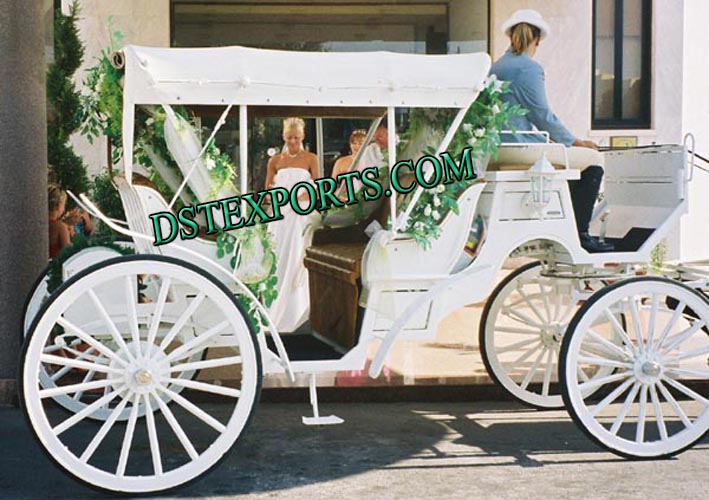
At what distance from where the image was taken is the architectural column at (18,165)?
682 cm

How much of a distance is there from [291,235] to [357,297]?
1.34m

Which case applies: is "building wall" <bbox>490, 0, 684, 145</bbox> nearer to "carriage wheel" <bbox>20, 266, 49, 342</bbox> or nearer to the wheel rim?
the wheel rim

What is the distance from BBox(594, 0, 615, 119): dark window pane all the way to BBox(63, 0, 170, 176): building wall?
16.4 ft

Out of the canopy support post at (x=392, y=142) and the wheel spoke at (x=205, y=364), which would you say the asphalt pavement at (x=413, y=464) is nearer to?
the wheel spoke at (x=205, y=364)

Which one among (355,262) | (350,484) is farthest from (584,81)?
(350,484)

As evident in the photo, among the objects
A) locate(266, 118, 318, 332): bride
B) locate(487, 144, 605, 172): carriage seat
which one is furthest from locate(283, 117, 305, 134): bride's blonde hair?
locate(487, 144, 605, 172): carriage seat

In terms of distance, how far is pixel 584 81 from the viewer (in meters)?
13.0

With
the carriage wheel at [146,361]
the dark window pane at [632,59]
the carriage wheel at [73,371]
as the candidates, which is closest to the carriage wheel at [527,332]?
the carriage wheel at [73,371]

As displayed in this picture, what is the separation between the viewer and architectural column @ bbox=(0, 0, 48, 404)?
6816 mm

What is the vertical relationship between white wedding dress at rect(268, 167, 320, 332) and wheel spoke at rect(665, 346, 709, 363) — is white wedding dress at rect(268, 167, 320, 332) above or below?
above

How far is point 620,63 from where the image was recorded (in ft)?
43.8

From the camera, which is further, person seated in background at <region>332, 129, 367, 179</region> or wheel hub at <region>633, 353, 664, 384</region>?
person seated in background at <region>332, 129, 367, 179</region>

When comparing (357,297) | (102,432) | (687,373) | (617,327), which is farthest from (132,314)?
(687,373)

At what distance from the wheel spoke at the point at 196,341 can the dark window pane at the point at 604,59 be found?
9.18 metres
